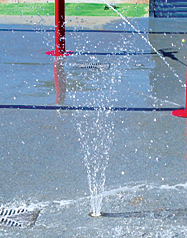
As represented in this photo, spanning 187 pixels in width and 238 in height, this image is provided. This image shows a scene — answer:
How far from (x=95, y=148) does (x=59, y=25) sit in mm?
5112

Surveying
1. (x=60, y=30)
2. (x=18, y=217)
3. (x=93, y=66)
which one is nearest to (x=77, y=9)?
(x=60, y=30)

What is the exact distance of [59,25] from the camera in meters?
9.33

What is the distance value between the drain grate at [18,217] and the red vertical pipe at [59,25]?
20.8 ft

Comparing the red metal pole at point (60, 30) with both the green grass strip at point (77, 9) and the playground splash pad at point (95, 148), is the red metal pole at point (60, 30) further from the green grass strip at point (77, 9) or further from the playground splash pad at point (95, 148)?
the green grass strip at point (77, 9)

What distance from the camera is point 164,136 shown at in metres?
5.07

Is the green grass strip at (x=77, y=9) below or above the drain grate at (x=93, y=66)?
above

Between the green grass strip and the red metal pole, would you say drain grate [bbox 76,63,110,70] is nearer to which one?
the red metal pole

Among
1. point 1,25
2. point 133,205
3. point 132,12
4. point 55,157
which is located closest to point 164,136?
point 55,157

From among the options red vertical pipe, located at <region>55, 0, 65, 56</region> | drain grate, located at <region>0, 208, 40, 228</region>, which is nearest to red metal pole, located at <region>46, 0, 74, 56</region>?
red vertical pipe, located at <region>55, 0, 65, 56</region>

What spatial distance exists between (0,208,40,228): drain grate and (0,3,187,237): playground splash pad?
50 millimetres

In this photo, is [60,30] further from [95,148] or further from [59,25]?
[95,148]

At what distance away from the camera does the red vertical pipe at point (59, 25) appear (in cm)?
920

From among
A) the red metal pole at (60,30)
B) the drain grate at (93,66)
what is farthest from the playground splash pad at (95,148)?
the red metal pole at (60,30)

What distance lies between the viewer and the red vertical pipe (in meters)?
9.20
